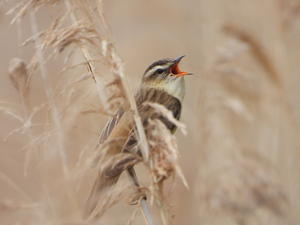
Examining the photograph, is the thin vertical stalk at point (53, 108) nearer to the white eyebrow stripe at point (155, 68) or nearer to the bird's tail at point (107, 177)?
the bird's tail at point (107, 177)

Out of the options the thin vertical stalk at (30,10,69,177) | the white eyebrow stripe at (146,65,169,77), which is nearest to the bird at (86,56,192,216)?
the white eyebrow stripe at (146,65,169,77)

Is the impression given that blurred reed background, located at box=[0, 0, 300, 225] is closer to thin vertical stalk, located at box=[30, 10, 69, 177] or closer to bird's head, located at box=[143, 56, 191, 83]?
thin vertical stalk, located at box=[30, 10, 69, 177]

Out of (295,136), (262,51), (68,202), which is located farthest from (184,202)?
(68,202)

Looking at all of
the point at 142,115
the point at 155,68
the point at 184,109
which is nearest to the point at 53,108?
the point at 142,115

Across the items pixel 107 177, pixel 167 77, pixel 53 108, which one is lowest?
pixel 167 77

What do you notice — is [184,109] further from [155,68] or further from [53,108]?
[53,108]

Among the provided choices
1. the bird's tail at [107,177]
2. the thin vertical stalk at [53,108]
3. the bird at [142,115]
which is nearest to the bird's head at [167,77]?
the bird at [142,115]
